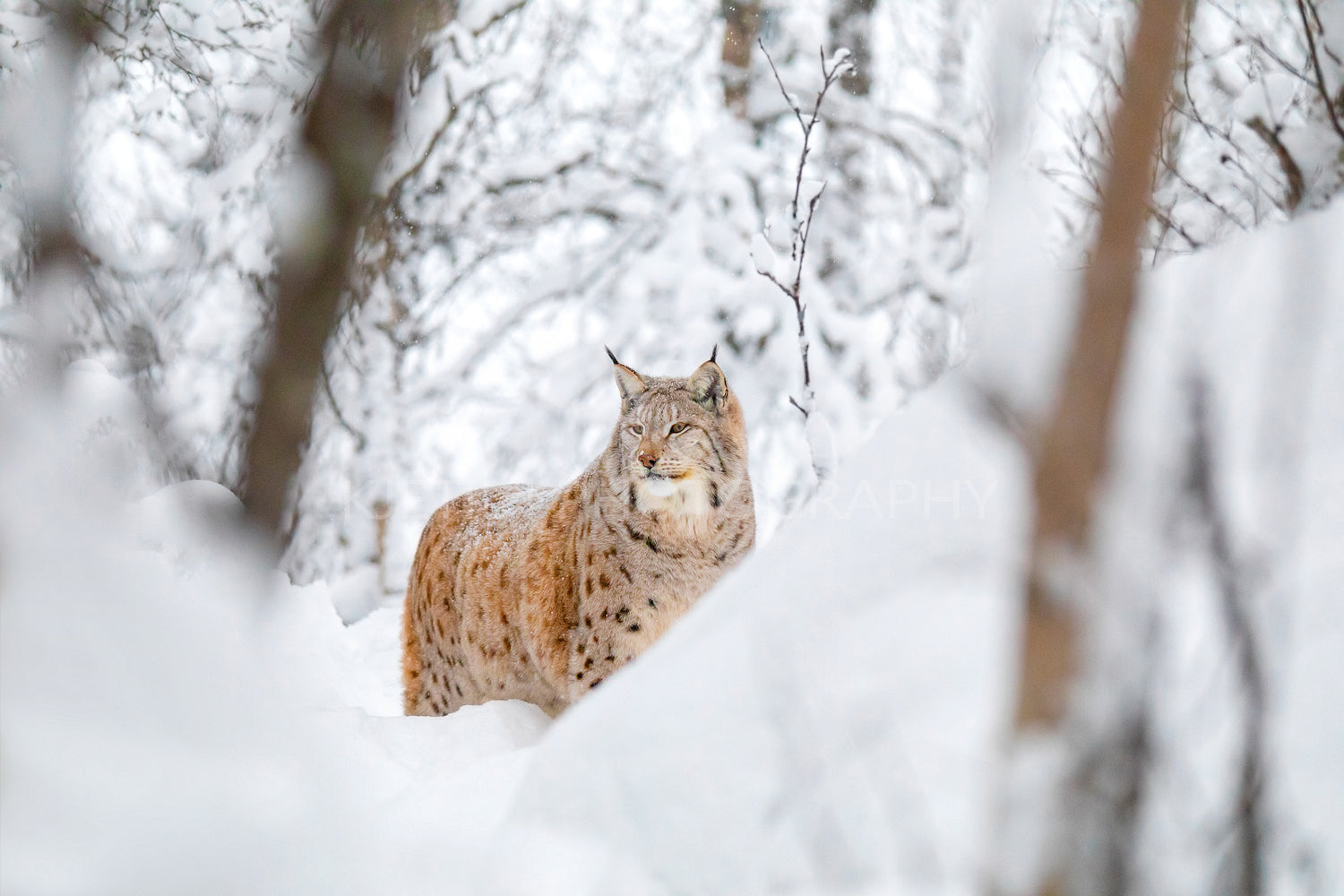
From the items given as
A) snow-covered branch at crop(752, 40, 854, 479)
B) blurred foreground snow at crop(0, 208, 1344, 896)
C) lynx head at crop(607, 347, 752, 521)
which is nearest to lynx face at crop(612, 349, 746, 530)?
lynx head at crop(607, 347, 752, 521)

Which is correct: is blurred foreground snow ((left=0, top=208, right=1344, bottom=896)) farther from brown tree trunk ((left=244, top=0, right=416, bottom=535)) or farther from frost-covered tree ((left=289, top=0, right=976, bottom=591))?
frost-covered tree ((left=289, top=0, right=976, bottom=591))

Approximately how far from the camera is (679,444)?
4.27 metres

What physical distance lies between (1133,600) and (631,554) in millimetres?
2999

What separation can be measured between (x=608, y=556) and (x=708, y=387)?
2.78 feet

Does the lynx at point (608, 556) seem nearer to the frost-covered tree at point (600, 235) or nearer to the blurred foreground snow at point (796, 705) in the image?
the blurred foreground snow at point (796, 705)

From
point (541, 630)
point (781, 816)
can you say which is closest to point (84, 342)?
point (541, 630)

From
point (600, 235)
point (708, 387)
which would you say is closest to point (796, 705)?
point (708, 387)

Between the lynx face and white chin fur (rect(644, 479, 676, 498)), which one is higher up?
the lynx face

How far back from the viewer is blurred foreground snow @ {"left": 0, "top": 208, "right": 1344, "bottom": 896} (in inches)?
58.0

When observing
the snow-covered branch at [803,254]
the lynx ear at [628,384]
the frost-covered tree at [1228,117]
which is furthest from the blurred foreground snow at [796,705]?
the lynx ear at [628,384]

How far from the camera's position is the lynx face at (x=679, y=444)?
4195mm

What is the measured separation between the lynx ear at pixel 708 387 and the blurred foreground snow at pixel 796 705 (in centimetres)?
239

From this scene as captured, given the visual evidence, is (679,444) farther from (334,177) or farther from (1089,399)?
(1089,399)

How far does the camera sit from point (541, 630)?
4277mm
